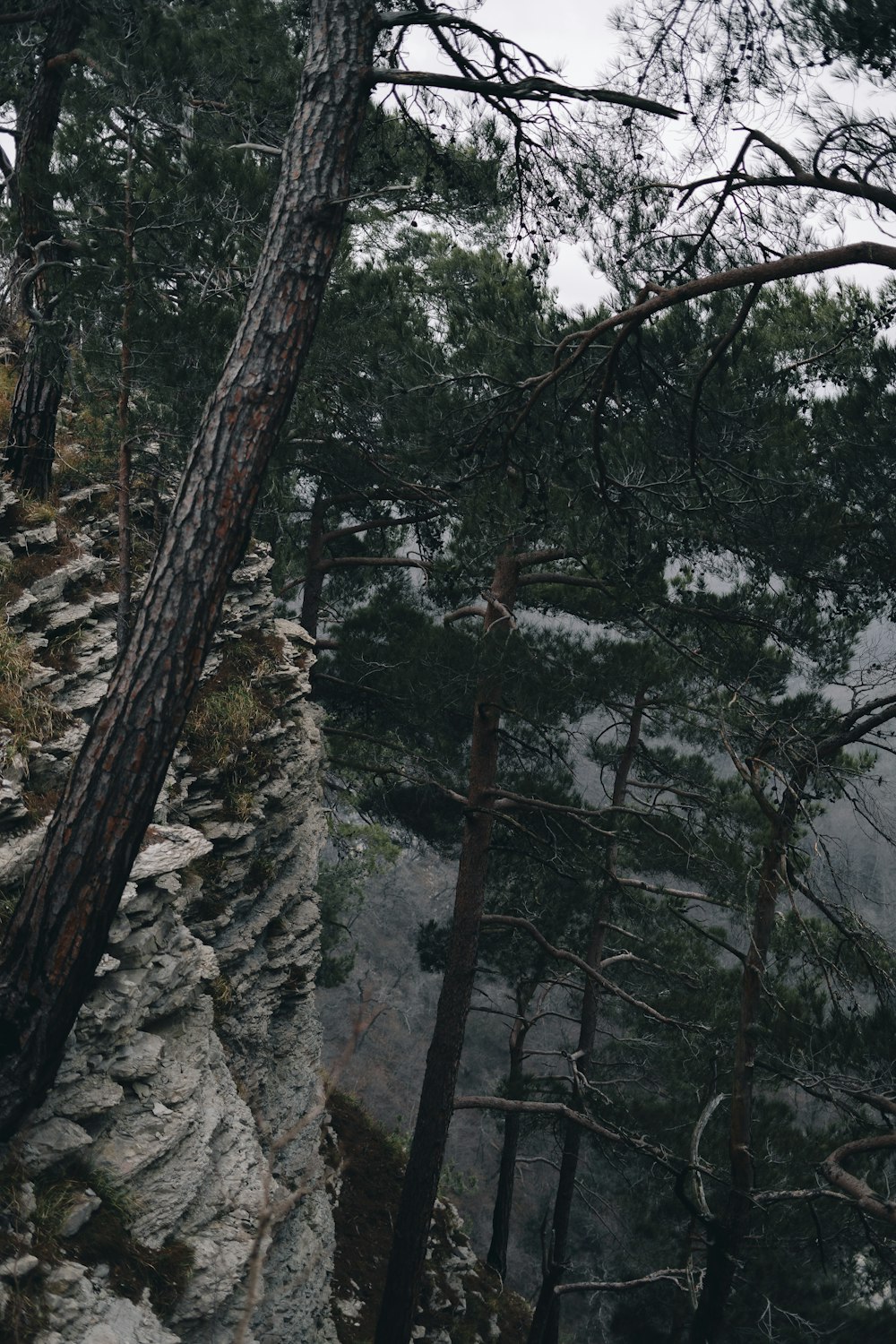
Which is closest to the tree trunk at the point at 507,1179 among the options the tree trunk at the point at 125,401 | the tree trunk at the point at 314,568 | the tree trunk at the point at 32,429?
the tree trunk at the point at 314,568

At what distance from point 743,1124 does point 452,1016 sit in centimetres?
305

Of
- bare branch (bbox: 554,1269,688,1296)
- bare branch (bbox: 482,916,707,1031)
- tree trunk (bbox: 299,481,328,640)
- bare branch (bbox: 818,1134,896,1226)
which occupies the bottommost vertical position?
bare branch (bbox: 554,1269,688,1296)

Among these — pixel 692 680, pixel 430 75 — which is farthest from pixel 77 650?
pixel 692 680

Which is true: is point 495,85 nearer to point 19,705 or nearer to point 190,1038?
point 19,705

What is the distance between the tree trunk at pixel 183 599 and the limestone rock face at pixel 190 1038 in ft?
1.49

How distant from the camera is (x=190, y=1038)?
4.68 meters

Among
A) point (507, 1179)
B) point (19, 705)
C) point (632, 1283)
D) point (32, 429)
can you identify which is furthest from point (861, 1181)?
point (507, 1179)

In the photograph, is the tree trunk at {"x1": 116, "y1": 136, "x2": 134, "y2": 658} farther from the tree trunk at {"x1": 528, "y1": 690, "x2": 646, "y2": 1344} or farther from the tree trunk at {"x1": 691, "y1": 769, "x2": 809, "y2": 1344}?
the tree trunk at {"x1": 528, "y1": 690, "x2": 646, "y2": 1344}

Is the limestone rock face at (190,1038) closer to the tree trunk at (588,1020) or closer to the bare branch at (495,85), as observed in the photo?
the bare branch at (495,85)

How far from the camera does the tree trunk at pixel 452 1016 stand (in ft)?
24.0

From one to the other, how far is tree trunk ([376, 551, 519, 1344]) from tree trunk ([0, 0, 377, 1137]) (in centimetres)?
406

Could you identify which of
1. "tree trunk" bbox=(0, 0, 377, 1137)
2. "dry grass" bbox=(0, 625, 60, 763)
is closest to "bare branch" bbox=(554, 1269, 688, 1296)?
"tree trunk" bbox=(0, 0, 377, 1137)

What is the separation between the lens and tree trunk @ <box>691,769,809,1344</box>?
5.13m

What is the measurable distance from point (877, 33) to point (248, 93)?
516cm
